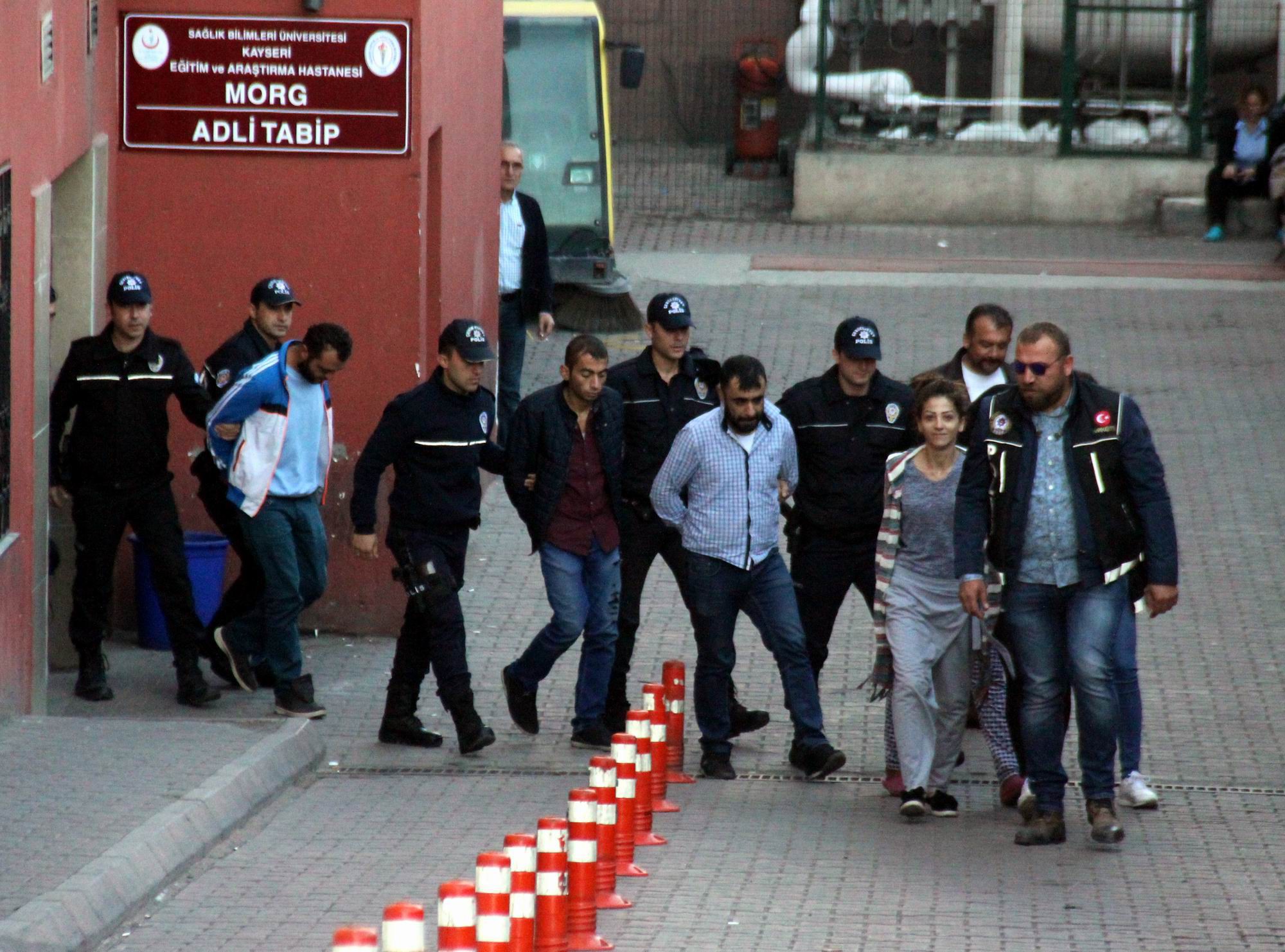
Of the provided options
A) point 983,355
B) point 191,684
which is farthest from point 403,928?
point 191,684

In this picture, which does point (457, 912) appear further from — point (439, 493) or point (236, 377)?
point (236, 377)

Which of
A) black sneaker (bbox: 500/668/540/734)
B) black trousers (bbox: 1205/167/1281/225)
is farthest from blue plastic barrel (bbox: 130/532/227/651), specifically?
black trousers (bbox: 1205/167/1281/225)

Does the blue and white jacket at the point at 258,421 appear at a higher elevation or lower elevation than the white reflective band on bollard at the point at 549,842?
higher

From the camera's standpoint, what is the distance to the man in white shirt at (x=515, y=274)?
13891 mm

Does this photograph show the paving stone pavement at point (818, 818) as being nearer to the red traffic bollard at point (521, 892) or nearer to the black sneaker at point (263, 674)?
Answer: the black sneaker at point (263, 674)

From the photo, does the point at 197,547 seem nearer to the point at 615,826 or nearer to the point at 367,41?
the point at 367,41

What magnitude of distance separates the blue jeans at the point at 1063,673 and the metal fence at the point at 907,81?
53.2 ft

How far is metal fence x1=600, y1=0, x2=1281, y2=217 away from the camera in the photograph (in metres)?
23.6

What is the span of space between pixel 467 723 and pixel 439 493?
3.15 ft

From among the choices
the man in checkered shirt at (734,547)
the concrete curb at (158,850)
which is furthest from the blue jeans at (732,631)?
the concrete curb at (158,850)

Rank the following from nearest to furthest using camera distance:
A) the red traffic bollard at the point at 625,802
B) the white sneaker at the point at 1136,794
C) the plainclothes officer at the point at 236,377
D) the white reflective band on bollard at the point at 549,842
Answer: the white reflective band on bollard at the point at 549,842 → the red traffic bollard at the point at 625,802 → the white sneaker at the point at 1136,794 → the plainclothes officer at the point at 236,377

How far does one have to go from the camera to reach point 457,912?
4.98 meters

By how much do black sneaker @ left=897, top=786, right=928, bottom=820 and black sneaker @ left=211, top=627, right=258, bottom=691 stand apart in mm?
3361

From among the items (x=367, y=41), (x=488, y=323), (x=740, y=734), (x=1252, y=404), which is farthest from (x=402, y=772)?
(x=1252, y=404)
